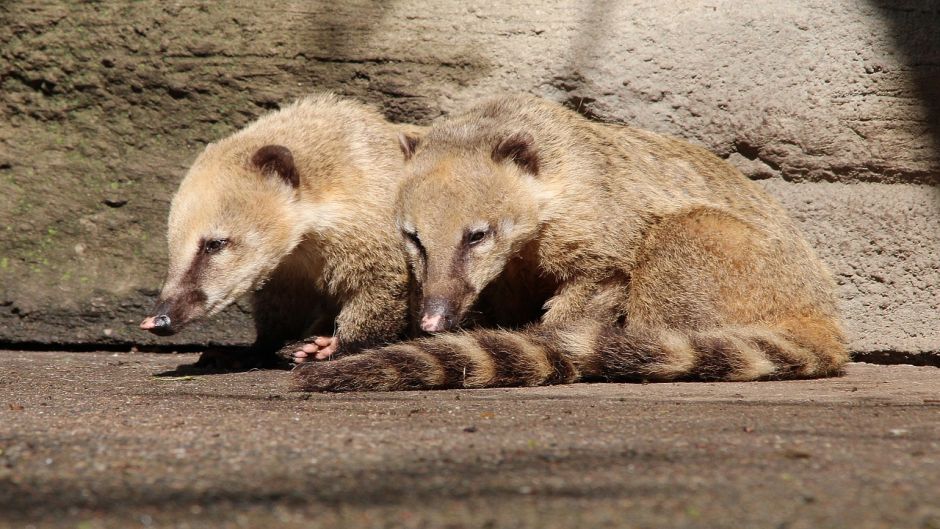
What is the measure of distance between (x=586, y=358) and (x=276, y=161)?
1.75 m

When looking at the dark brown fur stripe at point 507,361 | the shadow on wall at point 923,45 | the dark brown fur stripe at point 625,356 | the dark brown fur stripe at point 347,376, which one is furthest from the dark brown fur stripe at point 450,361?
the shadow on wall at point 923,45

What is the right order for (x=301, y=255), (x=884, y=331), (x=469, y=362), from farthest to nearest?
(x=884, y=331) < (x=301, y=255) < (x=469, y=362)

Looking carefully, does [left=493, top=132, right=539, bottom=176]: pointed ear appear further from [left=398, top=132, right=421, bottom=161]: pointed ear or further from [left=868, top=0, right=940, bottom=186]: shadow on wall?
[left=868, top=0, right=940, bottom=186]: shadow on wall

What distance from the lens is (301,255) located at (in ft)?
16.3

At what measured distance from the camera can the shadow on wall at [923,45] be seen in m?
5.18

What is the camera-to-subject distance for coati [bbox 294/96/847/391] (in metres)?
4.09

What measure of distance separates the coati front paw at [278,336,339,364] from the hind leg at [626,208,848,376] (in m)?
1.45

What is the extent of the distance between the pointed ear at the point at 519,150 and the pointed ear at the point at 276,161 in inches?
→ 38.7

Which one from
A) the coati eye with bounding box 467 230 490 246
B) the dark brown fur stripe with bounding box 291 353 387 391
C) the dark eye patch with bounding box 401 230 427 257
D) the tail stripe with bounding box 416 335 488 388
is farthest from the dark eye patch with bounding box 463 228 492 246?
the dark brown fur stripe with bounding box 291 353 387 391

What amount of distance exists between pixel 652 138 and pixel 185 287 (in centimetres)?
244

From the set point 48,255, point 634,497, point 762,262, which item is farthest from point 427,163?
point 634,497

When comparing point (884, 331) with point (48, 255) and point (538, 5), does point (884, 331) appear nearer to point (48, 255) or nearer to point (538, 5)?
point (538, 5)

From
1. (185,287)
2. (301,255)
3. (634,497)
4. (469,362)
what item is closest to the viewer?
(634,497)

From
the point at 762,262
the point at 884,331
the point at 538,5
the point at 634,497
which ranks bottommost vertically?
the point at 884,331
